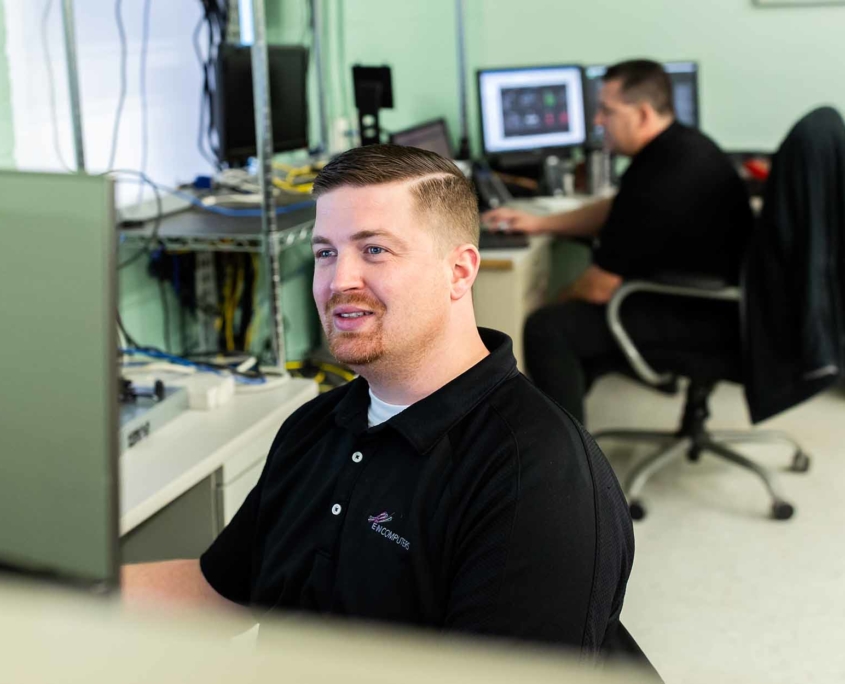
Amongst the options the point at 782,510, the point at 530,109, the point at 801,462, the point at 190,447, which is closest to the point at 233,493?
the point at 190,447

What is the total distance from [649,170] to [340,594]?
7.45 ft

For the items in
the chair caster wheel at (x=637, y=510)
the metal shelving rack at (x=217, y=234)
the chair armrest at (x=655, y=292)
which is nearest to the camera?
the metal shelving rack at (x=217, y=234)

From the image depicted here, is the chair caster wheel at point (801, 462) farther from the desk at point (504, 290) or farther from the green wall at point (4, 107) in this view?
the green wall at point (4, 107)

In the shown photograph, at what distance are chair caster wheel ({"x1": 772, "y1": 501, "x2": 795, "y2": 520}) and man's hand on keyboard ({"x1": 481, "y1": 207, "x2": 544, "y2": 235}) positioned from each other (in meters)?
1.14

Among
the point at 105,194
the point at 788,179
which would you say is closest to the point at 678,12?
the point at 788,179

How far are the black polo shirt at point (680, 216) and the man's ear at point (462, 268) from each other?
1933 millimetres

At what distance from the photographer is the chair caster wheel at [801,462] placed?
11.2 feet

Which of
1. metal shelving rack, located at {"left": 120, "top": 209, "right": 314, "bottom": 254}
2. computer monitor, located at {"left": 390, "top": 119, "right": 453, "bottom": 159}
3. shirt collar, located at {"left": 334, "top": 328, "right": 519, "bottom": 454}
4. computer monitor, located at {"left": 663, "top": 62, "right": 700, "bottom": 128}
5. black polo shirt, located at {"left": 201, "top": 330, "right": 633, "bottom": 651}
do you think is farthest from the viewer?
computer monitor, located at {"left": 663, "top": 62, "right": 700, "bottom": 128}

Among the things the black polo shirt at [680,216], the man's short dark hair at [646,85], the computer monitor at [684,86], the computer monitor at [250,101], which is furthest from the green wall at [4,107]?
the computer monitor at [684,86]

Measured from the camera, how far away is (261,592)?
4.30ft

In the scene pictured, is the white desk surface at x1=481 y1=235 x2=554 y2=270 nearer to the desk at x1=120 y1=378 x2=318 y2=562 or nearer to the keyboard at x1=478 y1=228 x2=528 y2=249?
the keyboard at x1=478 y1=228 x2=528 y2=249

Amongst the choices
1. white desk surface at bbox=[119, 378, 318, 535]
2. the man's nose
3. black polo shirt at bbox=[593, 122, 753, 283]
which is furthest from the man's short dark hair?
the man's nose

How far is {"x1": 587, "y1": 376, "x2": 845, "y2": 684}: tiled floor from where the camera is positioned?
2.43 meters

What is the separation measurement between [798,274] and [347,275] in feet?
6.39
